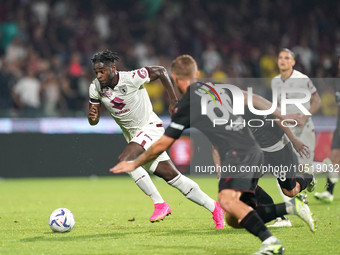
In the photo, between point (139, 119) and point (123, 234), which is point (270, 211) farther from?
point (139, 119)

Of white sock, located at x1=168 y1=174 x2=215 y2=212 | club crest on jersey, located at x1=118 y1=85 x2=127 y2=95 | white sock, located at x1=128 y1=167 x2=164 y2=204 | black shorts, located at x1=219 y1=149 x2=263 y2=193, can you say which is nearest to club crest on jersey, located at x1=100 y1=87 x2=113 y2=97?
club crest on jersey, located at x1=118 y1=85 x2=127 y2=95

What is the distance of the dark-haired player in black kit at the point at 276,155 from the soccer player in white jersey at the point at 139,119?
0.82 meters

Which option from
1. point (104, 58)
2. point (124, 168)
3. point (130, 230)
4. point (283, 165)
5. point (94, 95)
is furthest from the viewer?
point (94, 95)

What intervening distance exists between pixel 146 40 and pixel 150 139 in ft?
33.9

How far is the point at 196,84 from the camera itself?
15.7ft

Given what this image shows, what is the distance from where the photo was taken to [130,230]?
632 cm

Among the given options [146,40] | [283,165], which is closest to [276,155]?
[283,165]

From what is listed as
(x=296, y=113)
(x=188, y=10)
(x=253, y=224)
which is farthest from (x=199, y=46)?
(x=253, y=224)

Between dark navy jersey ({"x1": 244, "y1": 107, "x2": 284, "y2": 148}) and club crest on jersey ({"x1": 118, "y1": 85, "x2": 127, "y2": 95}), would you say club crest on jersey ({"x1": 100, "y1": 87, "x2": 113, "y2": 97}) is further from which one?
dark navy jersey ({"x1": 244, "y1": 107, "x2": 284, "y2": 148})

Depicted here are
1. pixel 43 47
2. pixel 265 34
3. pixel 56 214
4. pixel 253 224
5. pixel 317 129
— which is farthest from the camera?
pixel 265 34

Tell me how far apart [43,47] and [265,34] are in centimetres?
758

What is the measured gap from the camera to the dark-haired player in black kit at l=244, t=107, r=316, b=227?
5.98 meters

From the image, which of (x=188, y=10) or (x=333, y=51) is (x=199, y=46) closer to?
(x=188, y=10)

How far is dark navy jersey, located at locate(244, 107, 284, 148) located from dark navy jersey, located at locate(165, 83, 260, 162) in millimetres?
945
